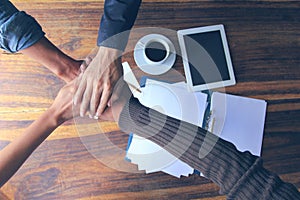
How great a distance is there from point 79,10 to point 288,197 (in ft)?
2.03

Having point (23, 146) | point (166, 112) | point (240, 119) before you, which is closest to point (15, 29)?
point (23, 146)

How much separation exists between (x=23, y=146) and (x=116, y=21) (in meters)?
0.30

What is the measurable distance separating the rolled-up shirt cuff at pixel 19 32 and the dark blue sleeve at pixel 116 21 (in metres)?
0.13

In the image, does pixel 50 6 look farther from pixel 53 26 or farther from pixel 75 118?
pixel 75 118

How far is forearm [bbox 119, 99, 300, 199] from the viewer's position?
1.97 feet

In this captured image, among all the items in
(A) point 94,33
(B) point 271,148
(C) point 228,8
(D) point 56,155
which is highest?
(C) point 228,8

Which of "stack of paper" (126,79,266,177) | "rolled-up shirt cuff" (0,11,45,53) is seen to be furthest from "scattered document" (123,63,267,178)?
"rolled-up shirt cuff" (0,11,45,53)

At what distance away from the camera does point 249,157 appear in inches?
25.0

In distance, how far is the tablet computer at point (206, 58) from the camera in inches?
34.6

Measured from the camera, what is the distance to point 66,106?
780mm

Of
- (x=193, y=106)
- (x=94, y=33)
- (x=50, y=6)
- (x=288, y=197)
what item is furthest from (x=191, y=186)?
(x=50, y=6)

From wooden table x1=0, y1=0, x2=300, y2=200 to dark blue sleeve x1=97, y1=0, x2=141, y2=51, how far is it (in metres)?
0.16

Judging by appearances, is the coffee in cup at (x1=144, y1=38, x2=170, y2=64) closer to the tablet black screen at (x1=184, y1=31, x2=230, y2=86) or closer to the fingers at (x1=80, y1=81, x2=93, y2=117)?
the tablet black screen at (x1=184, y1=31, x2=230, y2=86)

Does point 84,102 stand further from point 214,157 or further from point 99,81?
point 214,157
